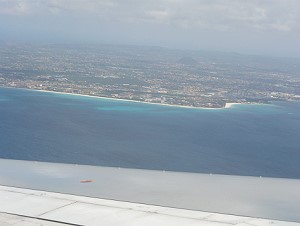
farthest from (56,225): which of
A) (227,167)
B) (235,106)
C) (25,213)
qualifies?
(235,106)

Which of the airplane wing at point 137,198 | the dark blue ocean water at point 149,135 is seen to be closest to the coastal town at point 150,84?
the dark blue ocean water at point 149,135

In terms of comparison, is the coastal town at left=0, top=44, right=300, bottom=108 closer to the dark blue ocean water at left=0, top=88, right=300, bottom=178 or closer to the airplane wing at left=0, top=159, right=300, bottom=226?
the dark blue ocean water at left=0, top=88, right=300, bottom=178

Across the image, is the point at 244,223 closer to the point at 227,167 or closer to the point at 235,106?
the point at 227,167

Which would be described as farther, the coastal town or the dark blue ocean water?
the coastal town

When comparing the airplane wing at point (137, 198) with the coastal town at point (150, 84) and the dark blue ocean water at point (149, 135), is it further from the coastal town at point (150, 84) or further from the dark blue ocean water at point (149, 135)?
the coastal town at point (150, 84)

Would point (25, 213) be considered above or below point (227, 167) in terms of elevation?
above

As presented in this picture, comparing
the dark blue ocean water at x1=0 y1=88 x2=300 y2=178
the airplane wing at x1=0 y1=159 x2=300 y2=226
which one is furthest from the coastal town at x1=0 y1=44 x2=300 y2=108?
the airplane wing at x1=0 y1=159 x2=300 y2=226

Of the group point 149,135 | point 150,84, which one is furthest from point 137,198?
point 150,84
